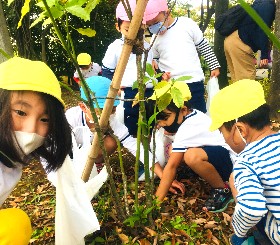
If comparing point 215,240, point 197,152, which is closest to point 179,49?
point 197,152

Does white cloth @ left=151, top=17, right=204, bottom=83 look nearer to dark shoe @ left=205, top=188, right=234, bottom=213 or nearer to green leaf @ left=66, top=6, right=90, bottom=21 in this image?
dark shoe @ left=205, top=188, right=234, bottom=213

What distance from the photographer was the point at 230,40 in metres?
3.81

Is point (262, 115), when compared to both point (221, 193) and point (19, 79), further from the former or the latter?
point (19, 79)

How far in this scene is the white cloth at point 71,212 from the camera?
1740 mm

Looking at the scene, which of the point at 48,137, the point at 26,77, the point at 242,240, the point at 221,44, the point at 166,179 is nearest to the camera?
the point at 26,77

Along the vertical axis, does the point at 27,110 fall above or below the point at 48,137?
above

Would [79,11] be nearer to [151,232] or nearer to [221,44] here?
[151,232]

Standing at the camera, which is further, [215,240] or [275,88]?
[275,88]

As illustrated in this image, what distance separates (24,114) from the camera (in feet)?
4.52

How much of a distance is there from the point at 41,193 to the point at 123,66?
1.64 meters

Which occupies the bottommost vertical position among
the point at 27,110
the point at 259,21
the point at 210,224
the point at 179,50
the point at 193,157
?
the point at 210,224

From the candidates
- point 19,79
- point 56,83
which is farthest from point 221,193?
point 19,79

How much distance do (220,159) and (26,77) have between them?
1511 mm

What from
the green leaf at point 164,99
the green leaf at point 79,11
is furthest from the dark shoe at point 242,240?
the green leaf at point 79,11
